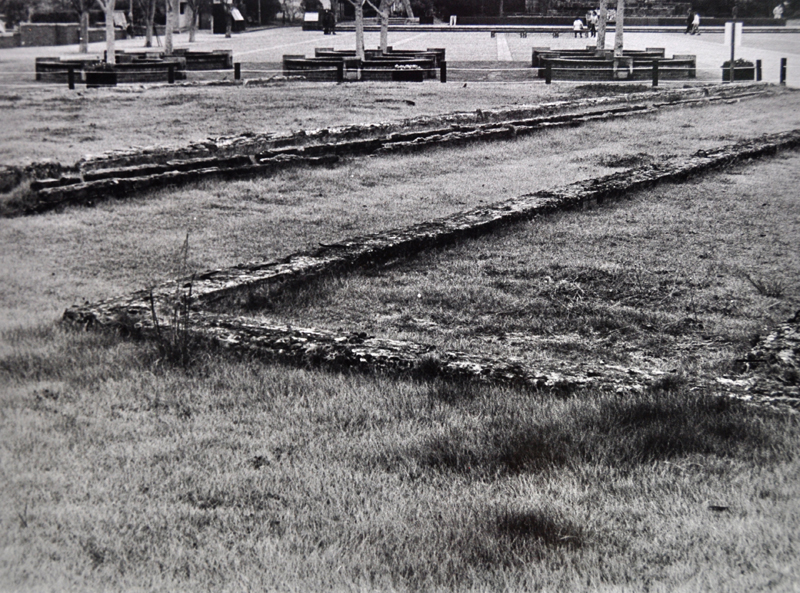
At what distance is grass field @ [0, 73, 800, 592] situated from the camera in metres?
2.30

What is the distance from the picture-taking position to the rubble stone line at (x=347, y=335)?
12.1 ft

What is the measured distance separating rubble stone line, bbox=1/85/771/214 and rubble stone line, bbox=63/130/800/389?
10.4 ft

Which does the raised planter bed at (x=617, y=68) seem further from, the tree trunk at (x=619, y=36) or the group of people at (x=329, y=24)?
the group of people at (x=329, y=24)

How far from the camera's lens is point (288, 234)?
23.3 ft

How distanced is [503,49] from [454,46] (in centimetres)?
258

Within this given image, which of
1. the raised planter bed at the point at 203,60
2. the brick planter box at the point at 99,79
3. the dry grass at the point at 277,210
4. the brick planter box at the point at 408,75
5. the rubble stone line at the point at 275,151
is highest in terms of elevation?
the raised planter bed at the point at 203,60

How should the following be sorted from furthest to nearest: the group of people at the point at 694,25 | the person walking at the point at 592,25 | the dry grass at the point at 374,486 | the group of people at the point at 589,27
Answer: the person walking at the point at 592,25
the group of people at the point at 589,27
the group of people at the point at 694,25
the dry grass at the point at 374,486

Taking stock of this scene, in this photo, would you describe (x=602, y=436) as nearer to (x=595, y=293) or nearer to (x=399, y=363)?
(x=399, y=363)

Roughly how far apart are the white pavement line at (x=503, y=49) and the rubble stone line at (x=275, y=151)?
13348mm

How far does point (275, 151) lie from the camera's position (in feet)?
33.9

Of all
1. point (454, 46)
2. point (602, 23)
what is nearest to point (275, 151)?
point (602, 23)

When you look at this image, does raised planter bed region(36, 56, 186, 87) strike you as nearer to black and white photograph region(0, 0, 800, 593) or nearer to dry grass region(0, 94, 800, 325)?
black and white photograph region(0, 0, 800, 593)

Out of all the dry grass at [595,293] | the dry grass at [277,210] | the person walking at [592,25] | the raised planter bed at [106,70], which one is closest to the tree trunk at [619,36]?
the dry grass at [277,210]

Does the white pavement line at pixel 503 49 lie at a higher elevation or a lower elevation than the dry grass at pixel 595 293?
higher
